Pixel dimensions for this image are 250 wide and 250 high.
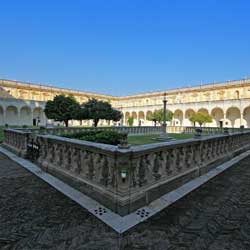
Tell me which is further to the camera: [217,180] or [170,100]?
[170,100]

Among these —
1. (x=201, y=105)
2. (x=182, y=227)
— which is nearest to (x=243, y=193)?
(x=182, y=227)

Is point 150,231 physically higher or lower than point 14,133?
lower

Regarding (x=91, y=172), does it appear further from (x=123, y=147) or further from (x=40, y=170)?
(x=40, y=170)

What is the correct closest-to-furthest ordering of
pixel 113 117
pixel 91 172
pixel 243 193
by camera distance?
1. pixel 91 172
2. pixel 243 193
3. pixel 113 117

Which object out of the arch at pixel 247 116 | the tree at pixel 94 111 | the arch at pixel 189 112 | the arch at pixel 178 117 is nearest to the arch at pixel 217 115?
the arch at pixel 189 112

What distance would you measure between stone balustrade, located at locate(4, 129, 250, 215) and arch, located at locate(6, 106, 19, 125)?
49.8m

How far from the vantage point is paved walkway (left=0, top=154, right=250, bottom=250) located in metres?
2.39

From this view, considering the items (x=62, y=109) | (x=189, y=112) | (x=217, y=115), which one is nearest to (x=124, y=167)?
(x=62, y=109)

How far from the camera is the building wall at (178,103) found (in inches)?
1821

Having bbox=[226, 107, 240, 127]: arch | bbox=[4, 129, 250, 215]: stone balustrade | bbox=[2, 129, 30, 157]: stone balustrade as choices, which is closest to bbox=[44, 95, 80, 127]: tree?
bbox=[2, 129, 30, 157]: stone balustrade

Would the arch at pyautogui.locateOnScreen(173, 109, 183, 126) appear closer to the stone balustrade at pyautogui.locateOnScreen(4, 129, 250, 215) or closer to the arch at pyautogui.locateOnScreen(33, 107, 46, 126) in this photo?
the arch at pyautogui.locateOnScreen(33, 107, 46, 126)

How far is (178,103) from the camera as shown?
53.7m

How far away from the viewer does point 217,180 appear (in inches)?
197

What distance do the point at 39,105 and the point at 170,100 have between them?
39077 mm
